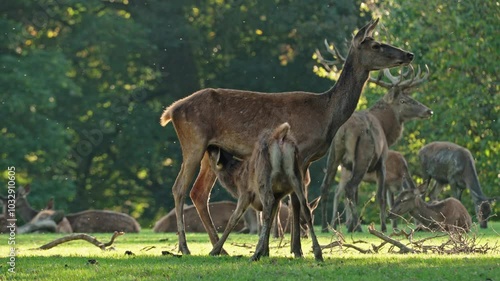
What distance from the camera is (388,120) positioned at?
74.6ft

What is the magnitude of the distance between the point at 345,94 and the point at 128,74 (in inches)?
1188

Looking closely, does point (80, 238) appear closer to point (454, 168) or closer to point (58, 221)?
point (58, 221)

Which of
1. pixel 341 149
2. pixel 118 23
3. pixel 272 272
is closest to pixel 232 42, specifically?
pixel 118 23

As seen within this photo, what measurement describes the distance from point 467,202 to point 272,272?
2489 cm

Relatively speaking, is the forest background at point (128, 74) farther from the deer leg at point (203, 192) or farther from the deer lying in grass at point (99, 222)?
the deer leg at point (203, 192)

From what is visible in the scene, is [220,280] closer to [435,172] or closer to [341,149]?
[341,149]

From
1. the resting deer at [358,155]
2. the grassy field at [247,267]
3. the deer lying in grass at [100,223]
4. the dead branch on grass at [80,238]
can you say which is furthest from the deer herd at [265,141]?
the deer lying in grass at [100,223]

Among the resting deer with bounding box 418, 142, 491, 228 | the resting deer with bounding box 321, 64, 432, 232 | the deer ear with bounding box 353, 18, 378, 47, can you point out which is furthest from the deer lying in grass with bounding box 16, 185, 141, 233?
the deer ear with bounding box 353, 18, 378, 47

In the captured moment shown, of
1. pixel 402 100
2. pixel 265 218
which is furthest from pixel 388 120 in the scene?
pixel 265 218

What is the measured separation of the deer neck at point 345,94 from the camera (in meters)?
14.4

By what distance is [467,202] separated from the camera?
3516 centimetres

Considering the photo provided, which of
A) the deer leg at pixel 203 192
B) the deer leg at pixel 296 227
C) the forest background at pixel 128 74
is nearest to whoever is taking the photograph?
the deer leg at pixel 296 227

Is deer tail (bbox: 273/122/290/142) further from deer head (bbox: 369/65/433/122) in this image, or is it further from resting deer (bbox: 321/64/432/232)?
deer head (bbox: 369/65/433/122)

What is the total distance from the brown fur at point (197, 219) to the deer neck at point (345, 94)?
34.4 feet
